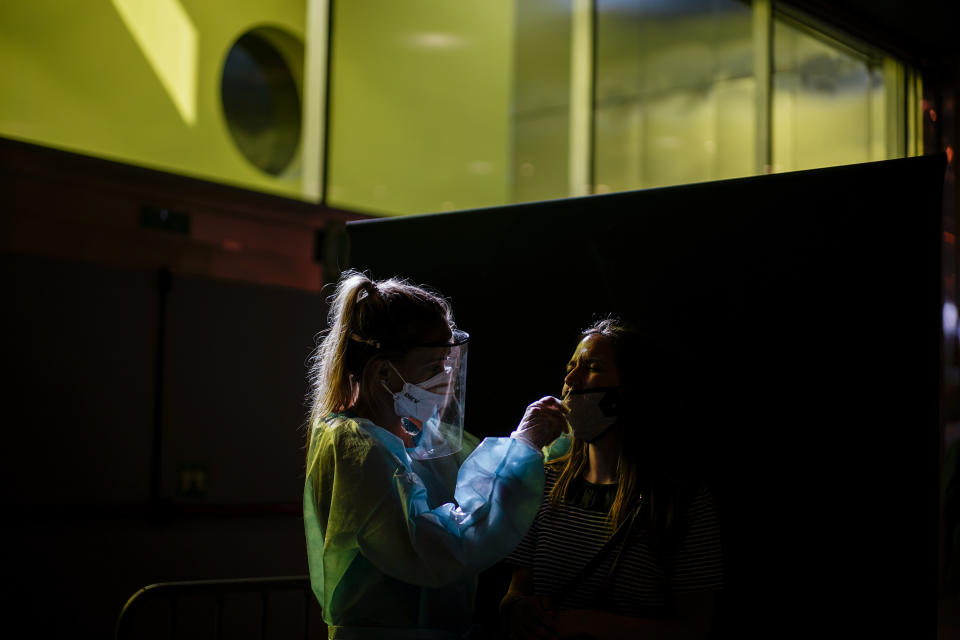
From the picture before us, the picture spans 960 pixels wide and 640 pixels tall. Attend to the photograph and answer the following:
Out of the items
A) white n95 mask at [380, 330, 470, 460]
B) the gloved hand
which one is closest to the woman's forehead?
the gloved hand

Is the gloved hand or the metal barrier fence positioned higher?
the gloved hand

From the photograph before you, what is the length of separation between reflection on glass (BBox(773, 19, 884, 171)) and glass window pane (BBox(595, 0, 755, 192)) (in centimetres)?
28

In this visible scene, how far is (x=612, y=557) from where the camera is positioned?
5.57ft

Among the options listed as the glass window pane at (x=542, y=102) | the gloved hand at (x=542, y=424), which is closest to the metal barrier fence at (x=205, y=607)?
the gloved hand at (x=542, y=424)

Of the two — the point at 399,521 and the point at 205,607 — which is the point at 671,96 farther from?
the point at 399,521

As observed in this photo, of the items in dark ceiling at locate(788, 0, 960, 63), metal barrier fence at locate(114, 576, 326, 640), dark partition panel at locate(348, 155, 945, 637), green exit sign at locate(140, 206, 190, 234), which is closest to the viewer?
dark partition panel at locate(348, 155, 945, 637)

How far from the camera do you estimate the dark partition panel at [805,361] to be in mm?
1548

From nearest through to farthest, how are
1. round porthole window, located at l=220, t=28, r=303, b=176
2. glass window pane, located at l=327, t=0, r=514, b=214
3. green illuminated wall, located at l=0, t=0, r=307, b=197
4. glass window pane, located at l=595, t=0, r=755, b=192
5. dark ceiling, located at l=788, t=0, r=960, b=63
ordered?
green illuminated wall, located at l=0, t=0, r=307, b=197 → round porthole window, located at l=220, t=28, r=303, b=176 → glass window pane, located at l=327, t=0, r=514, b=214 → dark ceiling, located at l=788, t=0, r=960, b=63 → glass window pane, located at l=595, t=0, r=755, b=192

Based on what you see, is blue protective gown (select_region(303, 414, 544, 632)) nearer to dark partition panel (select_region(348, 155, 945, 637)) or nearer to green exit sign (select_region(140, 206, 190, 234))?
dark partition panel (select_region(348, 155, 945, 637))

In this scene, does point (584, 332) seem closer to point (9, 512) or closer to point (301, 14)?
point (9, 512)

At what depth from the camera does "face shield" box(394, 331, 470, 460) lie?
1.76 m

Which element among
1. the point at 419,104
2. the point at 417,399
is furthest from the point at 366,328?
the point at 419,104

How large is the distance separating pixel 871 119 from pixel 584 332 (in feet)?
17.2

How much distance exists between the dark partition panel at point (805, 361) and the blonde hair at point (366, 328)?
386 mm
